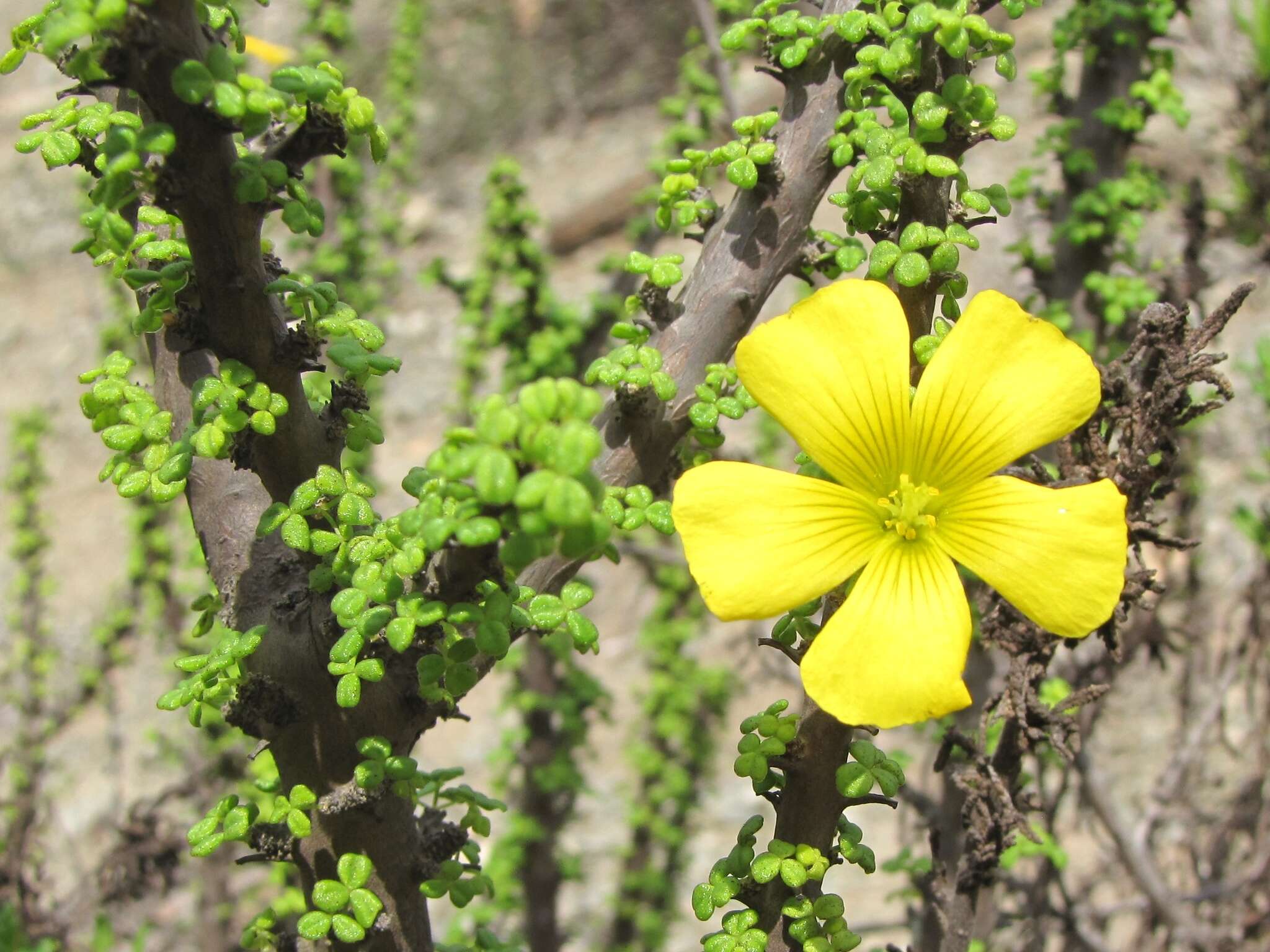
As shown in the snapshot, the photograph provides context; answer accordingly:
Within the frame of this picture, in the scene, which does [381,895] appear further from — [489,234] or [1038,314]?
[489,234]

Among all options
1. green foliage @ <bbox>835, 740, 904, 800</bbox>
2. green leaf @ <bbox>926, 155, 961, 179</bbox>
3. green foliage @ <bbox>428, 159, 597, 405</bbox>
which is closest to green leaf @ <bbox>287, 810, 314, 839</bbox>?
green foliage @ <bbox>835, 740, 904, 800</bbox>

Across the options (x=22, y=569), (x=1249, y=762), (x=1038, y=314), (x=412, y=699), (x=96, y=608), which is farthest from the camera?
(x=96, y=608)

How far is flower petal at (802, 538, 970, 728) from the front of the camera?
3.28 ft

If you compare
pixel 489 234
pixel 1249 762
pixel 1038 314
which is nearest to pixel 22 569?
pixel 489 234

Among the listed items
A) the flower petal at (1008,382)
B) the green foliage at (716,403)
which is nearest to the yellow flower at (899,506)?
the flower petal at (1008,382)

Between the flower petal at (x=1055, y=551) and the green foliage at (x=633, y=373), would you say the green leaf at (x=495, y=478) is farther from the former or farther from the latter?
the flower petal at (x=1055, y=551)

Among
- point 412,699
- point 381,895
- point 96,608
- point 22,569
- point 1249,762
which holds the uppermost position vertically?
point 96,608

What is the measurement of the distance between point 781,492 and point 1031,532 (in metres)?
0.25

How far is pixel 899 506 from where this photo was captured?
1.22 meters

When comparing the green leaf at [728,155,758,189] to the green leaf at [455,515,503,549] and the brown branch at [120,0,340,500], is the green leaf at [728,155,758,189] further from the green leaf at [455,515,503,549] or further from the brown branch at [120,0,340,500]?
the green leaf at [455,515,503,549]

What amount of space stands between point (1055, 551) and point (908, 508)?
0.18 meters

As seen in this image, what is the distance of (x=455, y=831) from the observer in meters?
1.40

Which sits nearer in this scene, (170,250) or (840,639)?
(840,639)

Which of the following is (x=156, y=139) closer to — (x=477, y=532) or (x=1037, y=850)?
(x=477, y=532)
